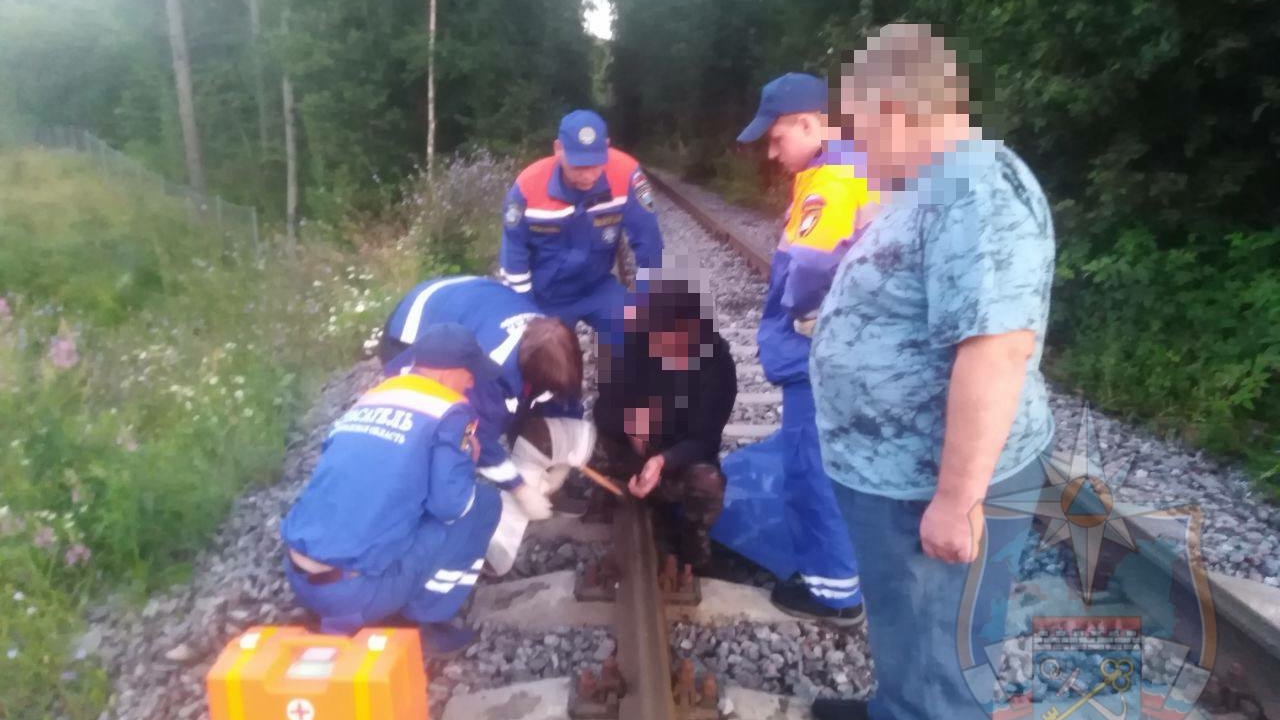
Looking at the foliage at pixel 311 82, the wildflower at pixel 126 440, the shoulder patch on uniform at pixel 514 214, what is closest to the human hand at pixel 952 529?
the shoulder patch on uniform at pixel 514 214

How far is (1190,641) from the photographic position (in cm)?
308

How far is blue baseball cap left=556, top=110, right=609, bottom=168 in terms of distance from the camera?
14.0 ft

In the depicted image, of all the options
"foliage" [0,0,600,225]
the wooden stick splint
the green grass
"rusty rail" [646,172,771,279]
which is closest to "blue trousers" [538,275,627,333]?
the wooden stick splint

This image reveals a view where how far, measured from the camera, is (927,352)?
1914 mm

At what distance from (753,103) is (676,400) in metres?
17.9

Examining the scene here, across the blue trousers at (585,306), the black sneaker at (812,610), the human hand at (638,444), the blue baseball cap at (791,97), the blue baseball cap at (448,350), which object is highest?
the blue baseball cap at (791,97)

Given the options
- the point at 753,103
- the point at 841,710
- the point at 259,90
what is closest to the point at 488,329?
the point at 841,710

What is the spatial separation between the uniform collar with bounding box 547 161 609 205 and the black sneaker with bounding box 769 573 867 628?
221 centimetres

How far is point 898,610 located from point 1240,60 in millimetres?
4704

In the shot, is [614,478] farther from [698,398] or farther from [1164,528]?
A: [1164,528]

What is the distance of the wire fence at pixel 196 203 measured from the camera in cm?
1133

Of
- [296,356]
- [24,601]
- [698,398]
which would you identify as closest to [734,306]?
[296,356]

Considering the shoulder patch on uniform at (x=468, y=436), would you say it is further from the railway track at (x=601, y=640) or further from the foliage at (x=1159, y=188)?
the foliage at (x=1159, y=188)

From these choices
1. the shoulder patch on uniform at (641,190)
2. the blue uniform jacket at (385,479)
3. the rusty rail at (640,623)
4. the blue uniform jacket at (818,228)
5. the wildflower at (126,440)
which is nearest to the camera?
the rusty rail at (640,623)
